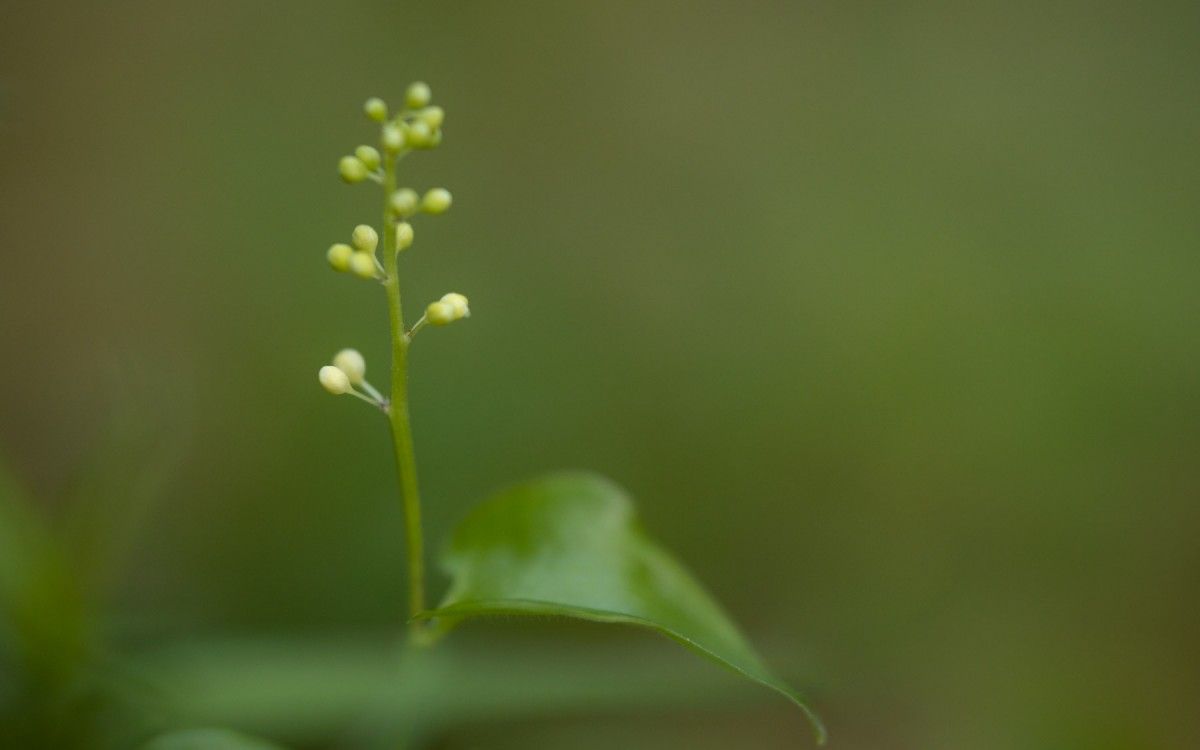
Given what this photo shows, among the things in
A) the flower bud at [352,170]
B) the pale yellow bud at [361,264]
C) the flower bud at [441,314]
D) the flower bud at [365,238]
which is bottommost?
the flower bud at [441,314]

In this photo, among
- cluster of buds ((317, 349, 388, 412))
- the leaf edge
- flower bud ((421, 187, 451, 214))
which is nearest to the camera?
the leaf edge

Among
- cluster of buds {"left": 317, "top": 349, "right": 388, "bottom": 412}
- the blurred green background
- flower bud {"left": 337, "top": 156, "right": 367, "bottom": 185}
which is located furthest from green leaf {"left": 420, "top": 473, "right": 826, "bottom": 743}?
the blurred green background

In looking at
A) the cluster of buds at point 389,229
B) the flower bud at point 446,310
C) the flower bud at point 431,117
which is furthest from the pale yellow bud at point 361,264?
the flower bud at point 431,117

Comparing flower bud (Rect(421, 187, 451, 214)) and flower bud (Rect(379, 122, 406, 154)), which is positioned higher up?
flower bud (Rect(379, 122, 406, 154))

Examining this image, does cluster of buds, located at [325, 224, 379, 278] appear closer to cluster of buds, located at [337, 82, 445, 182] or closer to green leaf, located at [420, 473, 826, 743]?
cluster of buds, located at [337, 82, 445, 182]

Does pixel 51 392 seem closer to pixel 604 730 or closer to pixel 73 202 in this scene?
pixel 73 202

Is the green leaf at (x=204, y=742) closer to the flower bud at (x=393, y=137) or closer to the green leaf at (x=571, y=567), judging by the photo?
the green leaf at (x=571, y=567)

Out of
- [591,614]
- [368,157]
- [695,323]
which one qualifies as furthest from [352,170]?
[695,323]
